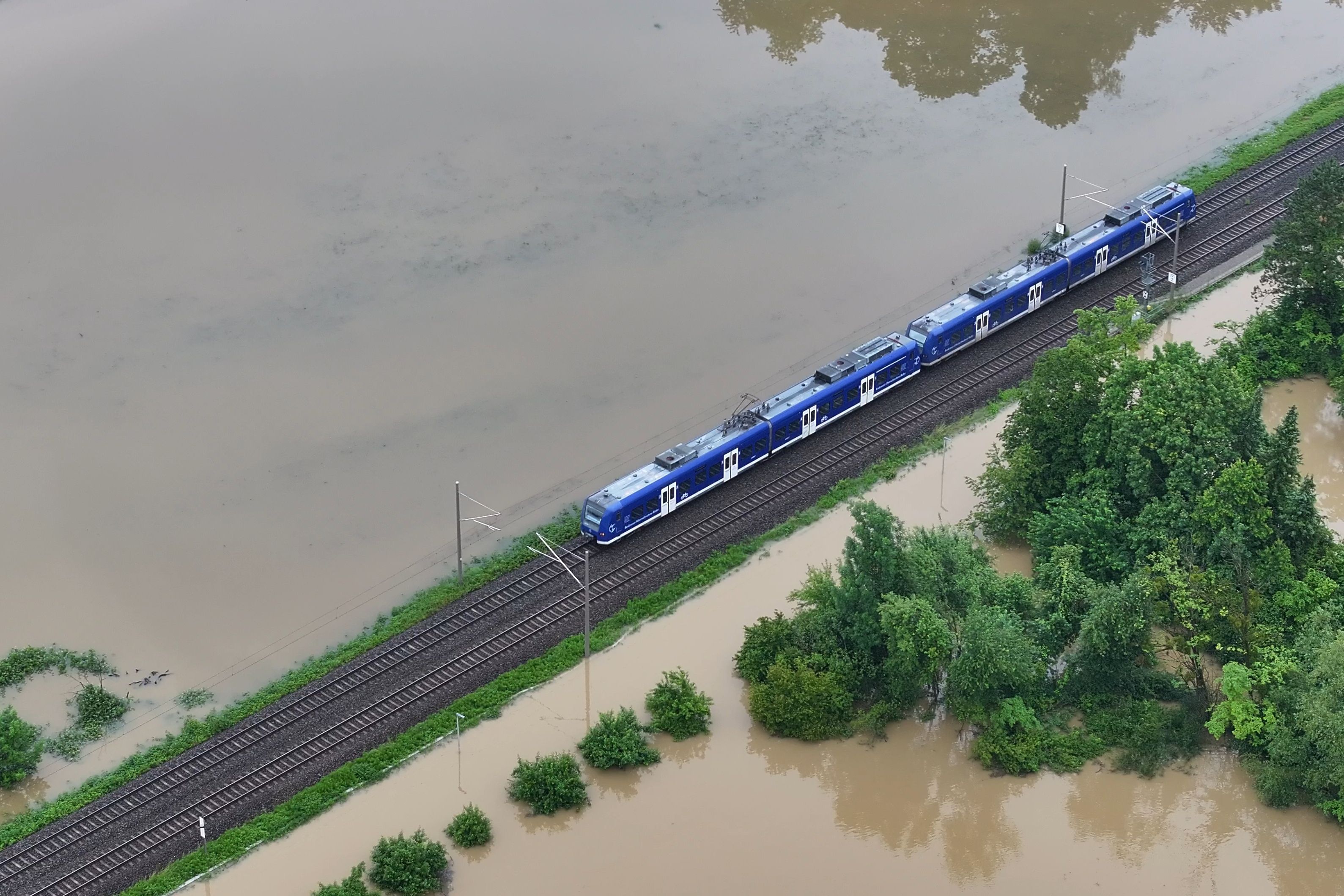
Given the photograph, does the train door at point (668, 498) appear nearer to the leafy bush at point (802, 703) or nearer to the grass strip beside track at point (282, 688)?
the grass strip beside track at point (282, 688)

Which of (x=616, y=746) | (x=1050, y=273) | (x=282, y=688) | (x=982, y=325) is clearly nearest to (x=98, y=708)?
(x=282, y=688)

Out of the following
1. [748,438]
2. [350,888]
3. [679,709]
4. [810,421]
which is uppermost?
[748,438]

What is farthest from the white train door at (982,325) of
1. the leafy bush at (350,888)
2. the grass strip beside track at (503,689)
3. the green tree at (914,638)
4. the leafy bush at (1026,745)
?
the leafy bush at (350,888)

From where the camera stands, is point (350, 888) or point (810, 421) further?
point (810, 421)

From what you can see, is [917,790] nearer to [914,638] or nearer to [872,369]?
[914,638]

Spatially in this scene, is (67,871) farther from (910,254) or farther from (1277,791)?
(910,254)

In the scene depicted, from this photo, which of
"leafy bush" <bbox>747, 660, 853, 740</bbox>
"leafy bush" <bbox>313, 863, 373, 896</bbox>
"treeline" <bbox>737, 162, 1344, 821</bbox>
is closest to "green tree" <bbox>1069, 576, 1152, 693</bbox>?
"treeline" <bbox>737, 162, 1344, 821</bbox>

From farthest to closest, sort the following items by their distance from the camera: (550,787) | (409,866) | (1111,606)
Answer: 1. (1111,606)
2. (550,787)
3. (409,866)
